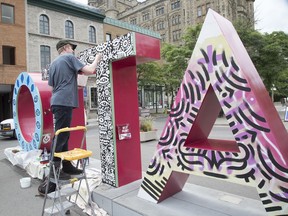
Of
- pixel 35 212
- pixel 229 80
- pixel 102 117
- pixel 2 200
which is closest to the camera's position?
pixel 229 80

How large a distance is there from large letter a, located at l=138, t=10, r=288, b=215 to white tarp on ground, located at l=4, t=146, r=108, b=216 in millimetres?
1003

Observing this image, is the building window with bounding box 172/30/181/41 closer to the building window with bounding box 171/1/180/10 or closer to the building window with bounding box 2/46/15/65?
the building window with bounding box 171/1/180/10

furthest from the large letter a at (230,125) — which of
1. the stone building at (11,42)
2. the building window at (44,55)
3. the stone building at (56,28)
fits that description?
the building window at (44,55)

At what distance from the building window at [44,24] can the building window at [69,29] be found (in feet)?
6.52

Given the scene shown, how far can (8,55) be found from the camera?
70.7 ft

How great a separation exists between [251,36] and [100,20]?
17.0m

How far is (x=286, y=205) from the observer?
2410 millimetres

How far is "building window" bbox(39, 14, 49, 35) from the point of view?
2402 centimetres

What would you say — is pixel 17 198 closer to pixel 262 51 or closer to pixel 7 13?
pixel 262 51

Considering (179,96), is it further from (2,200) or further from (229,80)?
(2,200)

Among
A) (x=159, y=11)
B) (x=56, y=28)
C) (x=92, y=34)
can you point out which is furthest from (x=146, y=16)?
(x=56, y=28)

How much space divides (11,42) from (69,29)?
254 inches

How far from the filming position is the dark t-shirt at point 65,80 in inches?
145

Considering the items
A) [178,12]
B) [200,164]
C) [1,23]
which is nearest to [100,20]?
[1,23]
